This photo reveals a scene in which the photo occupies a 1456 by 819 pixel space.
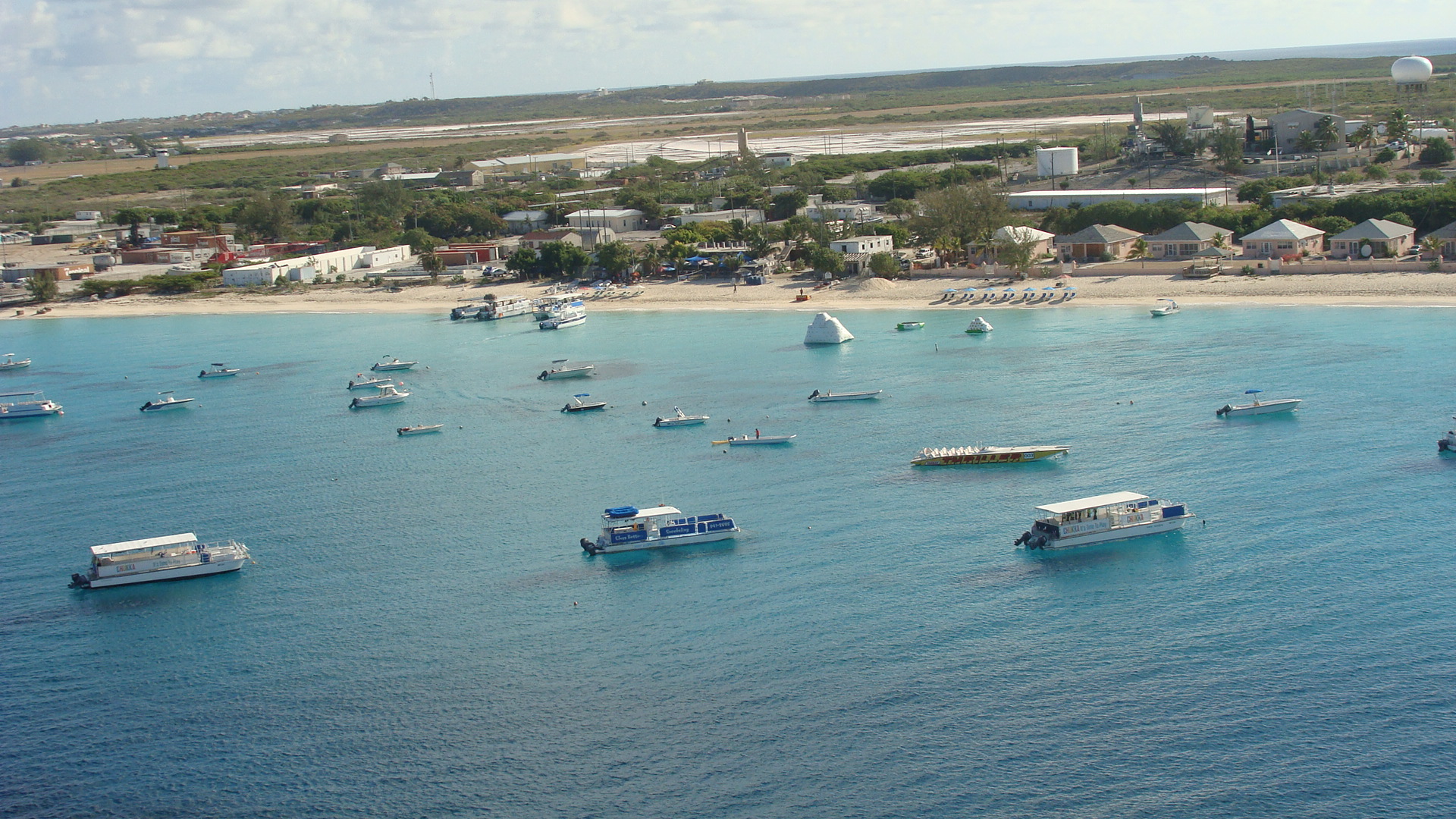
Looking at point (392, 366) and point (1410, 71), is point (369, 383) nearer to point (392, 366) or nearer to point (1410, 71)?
point (392, 366)

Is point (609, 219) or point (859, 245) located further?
point (609, 219)

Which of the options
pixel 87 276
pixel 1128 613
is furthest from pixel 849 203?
pixel 1128 613

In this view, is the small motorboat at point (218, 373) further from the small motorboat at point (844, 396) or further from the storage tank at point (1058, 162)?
the storage tank at point (1058, 162)

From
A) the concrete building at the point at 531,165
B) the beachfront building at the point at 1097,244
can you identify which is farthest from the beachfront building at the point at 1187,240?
the concrete building at the point at 531,165

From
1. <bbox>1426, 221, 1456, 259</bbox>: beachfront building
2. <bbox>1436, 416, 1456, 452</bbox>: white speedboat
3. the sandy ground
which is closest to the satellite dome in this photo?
<bbox>1426, 221, 1456, 259</bbox>: beachfront building

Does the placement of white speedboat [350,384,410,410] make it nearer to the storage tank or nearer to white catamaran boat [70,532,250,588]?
white catamaran boat [70,532,250,588]

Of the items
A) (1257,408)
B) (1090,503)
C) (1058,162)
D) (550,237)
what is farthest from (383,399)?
(1058,162)
